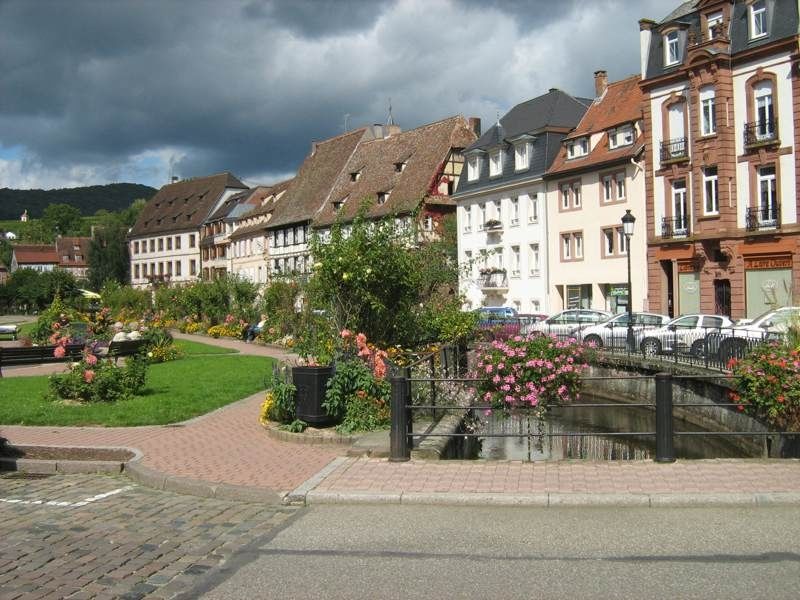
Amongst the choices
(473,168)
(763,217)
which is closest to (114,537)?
(763,217)

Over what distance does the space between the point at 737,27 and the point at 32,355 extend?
3149 centimetres

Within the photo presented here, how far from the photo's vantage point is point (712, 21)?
38.3 metres

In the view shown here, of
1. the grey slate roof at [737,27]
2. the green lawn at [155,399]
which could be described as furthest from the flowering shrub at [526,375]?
the grey slate roof at [737,27]

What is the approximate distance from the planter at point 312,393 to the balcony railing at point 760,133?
2952 centimetres

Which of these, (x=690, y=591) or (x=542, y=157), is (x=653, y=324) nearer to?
(x=542, y=157)

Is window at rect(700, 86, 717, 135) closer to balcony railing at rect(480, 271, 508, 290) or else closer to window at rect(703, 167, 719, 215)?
window at rect(703, 167, 719, 215)

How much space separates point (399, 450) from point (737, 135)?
32.0m

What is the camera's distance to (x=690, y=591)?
5.66 m

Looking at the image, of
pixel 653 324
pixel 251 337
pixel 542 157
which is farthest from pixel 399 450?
pixel 542 157

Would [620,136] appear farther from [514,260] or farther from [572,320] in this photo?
[572,320]

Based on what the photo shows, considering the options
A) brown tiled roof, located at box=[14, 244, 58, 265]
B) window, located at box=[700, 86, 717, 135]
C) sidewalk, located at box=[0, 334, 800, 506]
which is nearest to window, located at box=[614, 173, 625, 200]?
window, located at box=[700, 86, 717, 135]

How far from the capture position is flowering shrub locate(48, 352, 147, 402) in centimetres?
1603

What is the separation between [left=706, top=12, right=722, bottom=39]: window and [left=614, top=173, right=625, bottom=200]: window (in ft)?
26.4

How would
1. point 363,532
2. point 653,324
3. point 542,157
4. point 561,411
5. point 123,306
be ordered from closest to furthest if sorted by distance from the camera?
1. point 363,532
2. point 561,411
3. point 653,324
4. point 542,157
5. point 123,306
